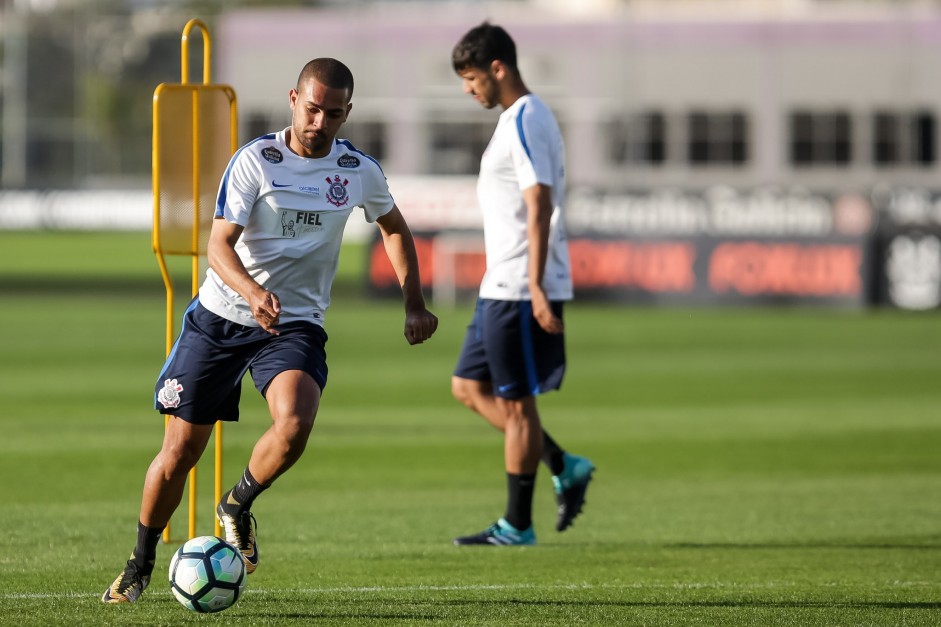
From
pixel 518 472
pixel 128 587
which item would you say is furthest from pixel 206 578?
pixel 518 472

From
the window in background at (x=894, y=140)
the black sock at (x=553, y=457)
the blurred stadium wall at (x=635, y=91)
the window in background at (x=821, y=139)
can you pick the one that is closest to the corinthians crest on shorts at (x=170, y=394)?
the black sock at (x=553, y=457)

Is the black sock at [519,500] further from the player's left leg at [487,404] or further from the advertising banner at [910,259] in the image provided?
the advertising banner at [910,259]

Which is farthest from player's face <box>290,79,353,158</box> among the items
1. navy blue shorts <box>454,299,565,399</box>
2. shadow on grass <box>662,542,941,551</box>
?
shadow on grass <box>662,542,941,551</box>

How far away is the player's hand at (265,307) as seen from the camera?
599 cm

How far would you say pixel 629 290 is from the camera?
87.9 feet

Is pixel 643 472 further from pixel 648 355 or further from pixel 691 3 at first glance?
pixel 691 3

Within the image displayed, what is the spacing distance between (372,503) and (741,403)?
255 inches

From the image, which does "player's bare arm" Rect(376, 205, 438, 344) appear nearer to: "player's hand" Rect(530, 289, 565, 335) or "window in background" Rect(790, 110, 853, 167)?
"player's hand" Rect(530, 289, 565, 335)

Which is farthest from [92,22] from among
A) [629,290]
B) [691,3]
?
[629,290]

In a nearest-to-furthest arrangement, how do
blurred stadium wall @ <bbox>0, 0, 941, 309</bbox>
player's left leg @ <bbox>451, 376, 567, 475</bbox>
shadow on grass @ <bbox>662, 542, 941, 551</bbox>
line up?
shadow on grass @ <bbox>662, 542, 941, 551</bbox>, player's left leg @ <bbox>451, 376, 567, 475</bbox>, blurred stadium wall @ <bbox>0, 0, 941, 309</bbox>

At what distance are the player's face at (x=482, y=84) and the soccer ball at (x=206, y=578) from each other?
300 cm

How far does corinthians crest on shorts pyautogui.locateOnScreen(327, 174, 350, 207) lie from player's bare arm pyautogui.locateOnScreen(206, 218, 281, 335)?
1.29ft

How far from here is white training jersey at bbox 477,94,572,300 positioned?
8117mm

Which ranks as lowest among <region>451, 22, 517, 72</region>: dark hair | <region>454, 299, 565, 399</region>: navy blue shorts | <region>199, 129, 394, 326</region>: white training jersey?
<region>454, 299, 565, 399</region>: navy blue shorts
